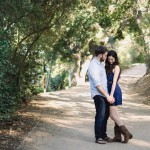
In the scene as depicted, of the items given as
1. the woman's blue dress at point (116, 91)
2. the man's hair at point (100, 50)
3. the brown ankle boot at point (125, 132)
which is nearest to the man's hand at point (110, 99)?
the woman's blue dress at point (116, 91)

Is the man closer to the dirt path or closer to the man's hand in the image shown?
the man's hand

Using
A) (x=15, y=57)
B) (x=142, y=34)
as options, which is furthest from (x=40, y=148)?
(x=142, y=34)

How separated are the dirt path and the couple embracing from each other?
0.87 feet

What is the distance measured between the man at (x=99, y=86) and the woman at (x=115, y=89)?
13 centimetres

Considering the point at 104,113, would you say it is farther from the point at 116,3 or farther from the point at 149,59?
the point at 149,59

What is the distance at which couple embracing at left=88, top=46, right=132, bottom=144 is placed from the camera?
7727 millimetres

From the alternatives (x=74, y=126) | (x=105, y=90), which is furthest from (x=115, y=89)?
(x=74, y=126)

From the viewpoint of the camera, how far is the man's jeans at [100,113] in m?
7.79

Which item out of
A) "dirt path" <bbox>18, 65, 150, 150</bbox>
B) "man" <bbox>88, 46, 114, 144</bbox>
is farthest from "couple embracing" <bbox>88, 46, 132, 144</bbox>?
"dirt path" <bbox>18, 65, 150, 150</bbox>

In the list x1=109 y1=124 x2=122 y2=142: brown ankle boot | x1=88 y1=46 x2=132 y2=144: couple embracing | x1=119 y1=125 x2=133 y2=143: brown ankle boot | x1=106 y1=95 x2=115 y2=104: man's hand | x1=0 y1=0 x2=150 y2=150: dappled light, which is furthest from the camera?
x1=0 y1=0 x2=150 y2=150: dappled light

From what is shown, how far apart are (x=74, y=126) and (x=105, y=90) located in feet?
9.09

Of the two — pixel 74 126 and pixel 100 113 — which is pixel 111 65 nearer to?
pixel 100 113

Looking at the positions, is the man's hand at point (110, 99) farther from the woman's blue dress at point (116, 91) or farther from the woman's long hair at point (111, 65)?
the woman's long hair at point (111, 65)

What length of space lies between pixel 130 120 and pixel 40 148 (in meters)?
4.03
